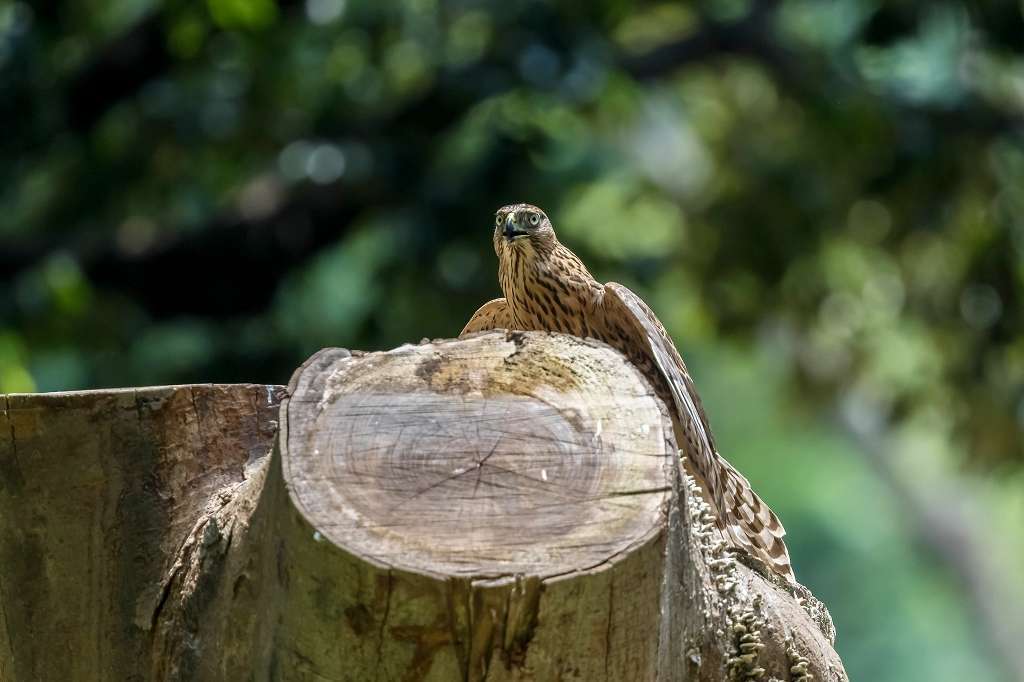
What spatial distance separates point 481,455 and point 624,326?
1923 millimetres

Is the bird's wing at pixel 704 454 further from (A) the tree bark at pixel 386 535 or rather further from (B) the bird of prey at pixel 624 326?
(A) the tree bark at pixel 386 535

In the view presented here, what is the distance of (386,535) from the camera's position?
7.02 ft

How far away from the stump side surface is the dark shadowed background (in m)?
6.10

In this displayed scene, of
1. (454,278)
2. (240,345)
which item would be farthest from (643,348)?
(240,345)

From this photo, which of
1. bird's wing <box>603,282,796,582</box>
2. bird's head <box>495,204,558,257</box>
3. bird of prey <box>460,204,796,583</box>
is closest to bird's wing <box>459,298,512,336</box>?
bird of prey <box>460,204,796,583</box>

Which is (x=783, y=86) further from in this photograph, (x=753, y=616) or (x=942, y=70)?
(x=753, y=616)

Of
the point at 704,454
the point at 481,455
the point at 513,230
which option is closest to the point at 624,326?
the point at 704,454

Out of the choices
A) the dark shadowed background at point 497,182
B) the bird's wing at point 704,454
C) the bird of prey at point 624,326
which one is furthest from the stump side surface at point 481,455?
the dark shadowed background at point 497,182

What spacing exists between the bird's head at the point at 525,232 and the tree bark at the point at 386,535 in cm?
183

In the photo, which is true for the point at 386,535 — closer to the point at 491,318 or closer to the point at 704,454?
the point at 704,454

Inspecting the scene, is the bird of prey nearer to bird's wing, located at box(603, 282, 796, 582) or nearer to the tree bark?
bird's wing, located at box(603, 282, 796, 582)

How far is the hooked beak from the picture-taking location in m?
4.71

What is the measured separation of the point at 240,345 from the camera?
31.0ft

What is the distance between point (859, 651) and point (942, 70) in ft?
32.3
